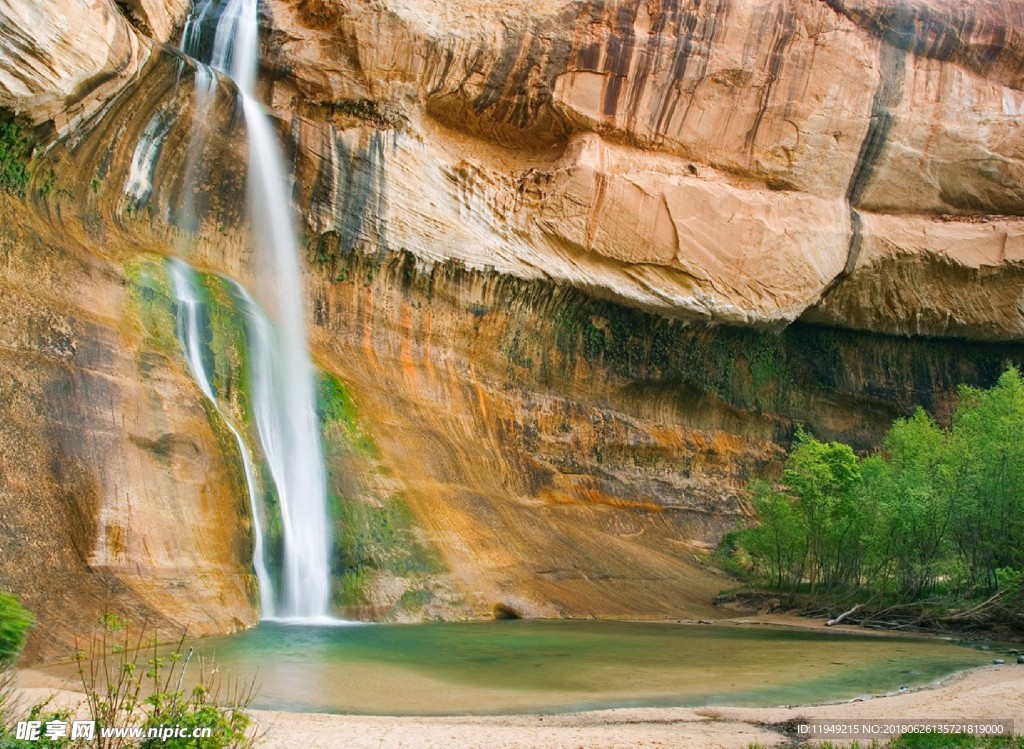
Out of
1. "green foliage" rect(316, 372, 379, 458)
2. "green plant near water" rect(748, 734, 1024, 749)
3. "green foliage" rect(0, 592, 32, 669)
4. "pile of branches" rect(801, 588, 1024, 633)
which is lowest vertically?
"pile of branches" rect(801, 588, 1024, 633)

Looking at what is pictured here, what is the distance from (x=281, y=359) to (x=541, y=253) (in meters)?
8.92

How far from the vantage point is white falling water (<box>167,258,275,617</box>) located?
1642 centimetres

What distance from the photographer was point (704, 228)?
2769 cm

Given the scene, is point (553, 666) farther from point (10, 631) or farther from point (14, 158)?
point (14, 158)

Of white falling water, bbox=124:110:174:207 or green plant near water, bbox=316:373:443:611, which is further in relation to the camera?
white falling water, bbox=124:110:174:207

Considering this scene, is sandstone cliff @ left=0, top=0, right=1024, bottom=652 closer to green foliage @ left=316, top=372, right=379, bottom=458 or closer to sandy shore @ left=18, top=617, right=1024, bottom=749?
green foliage @ left=316, top=372, right=379, bottom=458

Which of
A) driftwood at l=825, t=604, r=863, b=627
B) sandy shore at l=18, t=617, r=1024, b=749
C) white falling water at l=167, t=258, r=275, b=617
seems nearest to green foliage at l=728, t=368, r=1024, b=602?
driftwood at l=825, t=604, r=863, b=627

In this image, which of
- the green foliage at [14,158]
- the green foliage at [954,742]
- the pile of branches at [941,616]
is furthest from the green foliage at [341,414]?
the green foliage at [954,742]

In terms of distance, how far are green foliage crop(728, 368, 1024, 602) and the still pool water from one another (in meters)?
3.08

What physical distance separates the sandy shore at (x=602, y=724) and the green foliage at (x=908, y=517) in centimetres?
855

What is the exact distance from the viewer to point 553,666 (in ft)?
40.1

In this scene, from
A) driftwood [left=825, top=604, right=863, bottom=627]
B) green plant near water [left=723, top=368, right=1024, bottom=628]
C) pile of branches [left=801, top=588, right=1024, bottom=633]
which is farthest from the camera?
driftwood [left=825, top=604, right=863, bottom=627]

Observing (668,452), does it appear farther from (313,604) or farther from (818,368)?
(313,604)

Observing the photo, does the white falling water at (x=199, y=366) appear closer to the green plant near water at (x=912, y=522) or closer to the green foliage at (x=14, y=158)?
the green foliage at (x=14, y=158)
